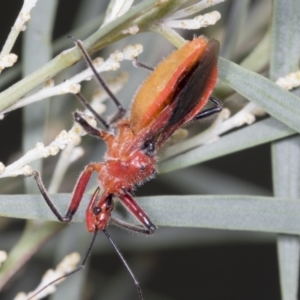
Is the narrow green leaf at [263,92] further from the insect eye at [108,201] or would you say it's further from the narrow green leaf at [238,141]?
the insect eye at [108,201]

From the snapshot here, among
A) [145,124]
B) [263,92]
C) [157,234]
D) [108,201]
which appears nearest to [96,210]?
[108,201]

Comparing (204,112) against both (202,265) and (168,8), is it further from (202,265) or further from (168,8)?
(202,265)

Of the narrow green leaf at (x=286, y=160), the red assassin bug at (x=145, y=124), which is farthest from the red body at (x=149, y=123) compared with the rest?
the narrow green leaf at (x=286, y=160)

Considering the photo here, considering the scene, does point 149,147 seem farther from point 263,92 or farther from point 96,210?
point 263,92

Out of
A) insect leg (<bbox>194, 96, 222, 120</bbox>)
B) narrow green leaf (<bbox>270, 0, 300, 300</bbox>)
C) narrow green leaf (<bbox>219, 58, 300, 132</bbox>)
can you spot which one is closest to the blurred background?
insect leg (<bbox>194, 96, 222, 120</bbox>)

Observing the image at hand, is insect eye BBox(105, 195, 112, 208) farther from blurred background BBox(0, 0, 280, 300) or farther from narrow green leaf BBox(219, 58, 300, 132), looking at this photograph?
narrow green leaf BBox(219, 58, 300, 132)

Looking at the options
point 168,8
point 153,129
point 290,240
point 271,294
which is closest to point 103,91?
point 153,129
